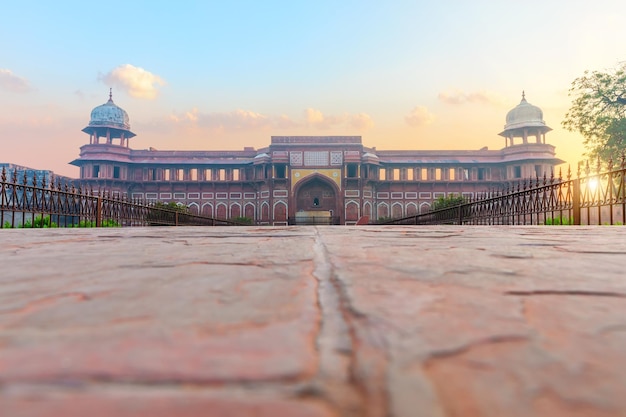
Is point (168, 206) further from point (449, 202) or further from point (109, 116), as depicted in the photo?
point (109, 116)

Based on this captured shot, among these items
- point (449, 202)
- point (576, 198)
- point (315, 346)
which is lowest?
point (315, 346)

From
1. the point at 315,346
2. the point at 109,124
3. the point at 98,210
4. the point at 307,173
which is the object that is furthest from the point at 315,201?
the point at 315,346

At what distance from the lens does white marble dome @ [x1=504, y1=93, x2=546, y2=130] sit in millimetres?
26750

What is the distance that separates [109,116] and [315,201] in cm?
1575

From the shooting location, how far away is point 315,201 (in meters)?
26.2

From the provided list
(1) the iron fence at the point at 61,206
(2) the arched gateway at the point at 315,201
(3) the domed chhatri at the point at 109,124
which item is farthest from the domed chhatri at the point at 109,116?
(1) the iron fence at the point at 61,206

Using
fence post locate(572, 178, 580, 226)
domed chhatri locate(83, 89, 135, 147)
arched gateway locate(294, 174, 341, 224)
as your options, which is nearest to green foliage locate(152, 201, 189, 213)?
fence post locate(572, 178, 580, 226)

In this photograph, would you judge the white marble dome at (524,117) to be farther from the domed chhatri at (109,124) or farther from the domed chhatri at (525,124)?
the domed chhatri at (109,124)

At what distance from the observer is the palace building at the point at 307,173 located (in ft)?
82.1

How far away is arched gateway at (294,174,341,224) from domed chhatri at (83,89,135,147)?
42.9 feet

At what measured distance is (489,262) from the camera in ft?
3.53

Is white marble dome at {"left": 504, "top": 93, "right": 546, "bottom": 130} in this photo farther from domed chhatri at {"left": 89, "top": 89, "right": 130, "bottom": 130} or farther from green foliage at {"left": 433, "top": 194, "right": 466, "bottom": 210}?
domed chhatri at {"left": 89, "top": 89, "right": 130, "bottom": 130}

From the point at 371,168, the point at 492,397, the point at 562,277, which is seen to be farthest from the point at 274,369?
the point at 371,168

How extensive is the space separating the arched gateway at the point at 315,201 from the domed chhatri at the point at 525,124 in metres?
13.6
